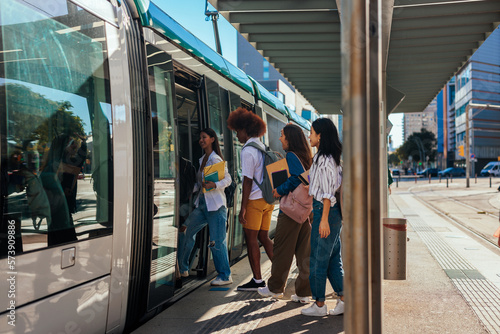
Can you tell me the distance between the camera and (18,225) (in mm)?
2764

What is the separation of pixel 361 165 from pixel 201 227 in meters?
3.63

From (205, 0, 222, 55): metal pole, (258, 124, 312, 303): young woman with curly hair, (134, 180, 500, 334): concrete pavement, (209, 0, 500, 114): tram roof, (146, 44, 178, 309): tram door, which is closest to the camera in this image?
(146, 44, 178, 309): tram door

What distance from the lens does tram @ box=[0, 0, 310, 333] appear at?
2.79 m

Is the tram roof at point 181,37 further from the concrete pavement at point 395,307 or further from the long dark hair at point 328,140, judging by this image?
the concrete pavement at point 395,307

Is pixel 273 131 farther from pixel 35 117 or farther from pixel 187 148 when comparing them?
pixel 35 117

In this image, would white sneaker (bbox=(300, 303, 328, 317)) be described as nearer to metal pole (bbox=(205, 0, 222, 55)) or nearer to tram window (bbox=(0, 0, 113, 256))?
tram window (bbox=(0, 0, 113, 256))

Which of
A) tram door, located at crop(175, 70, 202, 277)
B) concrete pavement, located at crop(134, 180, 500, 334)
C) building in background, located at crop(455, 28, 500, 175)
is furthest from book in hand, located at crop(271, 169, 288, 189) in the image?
building in background, located at crop(455, 28, 500, 175)

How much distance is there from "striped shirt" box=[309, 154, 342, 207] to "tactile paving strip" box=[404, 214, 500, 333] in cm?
176

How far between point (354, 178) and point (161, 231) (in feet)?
7.59

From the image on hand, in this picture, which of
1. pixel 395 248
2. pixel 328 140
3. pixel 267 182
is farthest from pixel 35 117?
pixel 395 248

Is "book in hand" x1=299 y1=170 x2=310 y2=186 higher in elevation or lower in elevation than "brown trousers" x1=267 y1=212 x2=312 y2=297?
higher

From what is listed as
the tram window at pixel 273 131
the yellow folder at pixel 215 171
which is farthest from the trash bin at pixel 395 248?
the tram window at pixel 273 131

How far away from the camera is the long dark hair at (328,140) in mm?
4801

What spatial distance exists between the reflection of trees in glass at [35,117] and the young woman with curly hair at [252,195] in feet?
8.49
